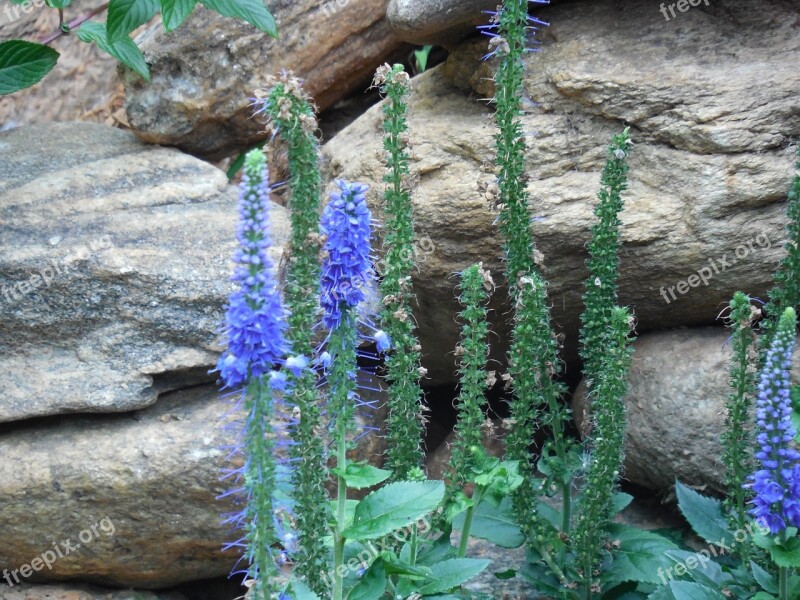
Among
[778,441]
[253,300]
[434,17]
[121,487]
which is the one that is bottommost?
[121,487]

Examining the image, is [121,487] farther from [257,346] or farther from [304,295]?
[257,346]

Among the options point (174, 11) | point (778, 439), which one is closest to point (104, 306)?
point (174, 11)

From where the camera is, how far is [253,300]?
2875 mm

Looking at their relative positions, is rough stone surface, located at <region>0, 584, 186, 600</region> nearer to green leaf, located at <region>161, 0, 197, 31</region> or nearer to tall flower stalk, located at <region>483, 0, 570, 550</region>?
tall flower stalk, located at <region>483, 0, 570, 550</region>

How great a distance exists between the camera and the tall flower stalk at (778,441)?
363 cm

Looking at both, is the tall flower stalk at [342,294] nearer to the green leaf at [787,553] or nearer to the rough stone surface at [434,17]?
the green leaf at [787,553]

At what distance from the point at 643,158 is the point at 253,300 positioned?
338 cm

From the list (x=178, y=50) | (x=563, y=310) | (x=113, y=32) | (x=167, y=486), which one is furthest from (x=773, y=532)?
(x=178, y=50)

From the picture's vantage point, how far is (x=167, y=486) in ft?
17.5

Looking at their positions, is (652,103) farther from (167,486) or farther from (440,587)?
(167,486)

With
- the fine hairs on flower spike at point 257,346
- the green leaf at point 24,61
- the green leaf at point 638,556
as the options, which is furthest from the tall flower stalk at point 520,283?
the green leaf at point 24,61

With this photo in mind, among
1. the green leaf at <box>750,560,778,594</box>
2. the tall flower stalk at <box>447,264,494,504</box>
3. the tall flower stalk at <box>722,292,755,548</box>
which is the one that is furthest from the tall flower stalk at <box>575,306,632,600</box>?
the green leaf at <box>750,560,778,594</box>

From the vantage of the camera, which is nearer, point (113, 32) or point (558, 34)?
point (113, 32)

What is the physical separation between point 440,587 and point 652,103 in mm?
3055
